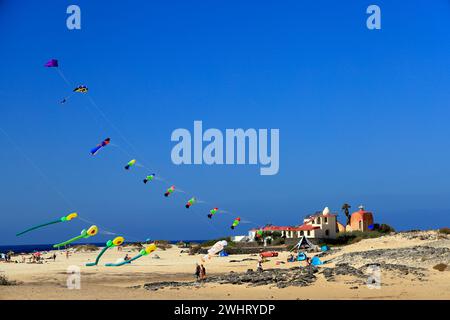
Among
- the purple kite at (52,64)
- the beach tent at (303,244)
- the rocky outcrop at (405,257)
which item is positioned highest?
the purple kite at (52,64)

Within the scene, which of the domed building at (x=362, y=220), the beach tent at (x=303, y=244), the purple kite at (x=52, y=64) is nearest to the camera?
the purple kite at (x=52, y=64)

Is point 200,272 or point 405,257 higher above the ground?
point 405,257

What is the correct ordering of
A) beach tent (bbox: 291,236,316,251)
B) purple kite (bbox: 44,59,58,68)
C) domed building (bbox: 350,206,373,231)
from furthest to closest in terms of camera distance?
domed building (bbox: 350,206,373,231) < beach tent (bbox: 291,236,316,251) < purple kite (bbox: 44,59,58,68)

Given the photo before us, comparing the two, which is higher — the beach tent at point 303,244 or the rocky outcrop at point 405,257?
the rocky outcrop at point 405,257

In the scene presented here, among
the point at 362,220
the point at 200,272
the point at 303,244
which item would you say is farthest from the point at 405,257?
the point at 362,220

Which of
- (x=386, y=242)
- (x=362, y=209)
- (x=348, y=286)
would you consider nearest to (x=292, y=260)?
(x=386, y=242)

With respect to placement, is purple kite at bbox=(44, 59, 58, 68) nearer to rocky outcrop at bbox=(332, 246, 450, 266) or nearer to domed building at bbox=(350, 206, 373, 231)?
rocky outcrop at bbox=(332, 246, 450, 266)

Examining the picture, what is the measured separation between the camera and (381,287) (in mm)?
23578

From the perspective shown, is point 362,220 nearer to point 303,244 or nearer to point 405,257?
point 303,244

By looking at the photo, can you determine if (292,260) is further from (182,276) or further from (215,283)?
(215,283)

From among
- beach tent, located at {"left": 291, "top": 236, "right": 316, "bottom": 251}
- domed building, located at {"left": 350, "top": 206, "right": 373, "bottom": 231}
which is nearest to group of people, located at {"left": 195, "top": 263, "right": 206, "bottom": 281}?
beach tent, located at {"left": 291, "top": 236, "right": 316, "bottom": 251}

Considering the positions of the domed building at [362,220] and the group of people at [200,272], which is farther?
the domed building at [362,220]

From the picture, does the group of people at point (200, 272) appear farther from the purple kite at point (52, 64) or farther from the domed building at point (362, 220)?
the domed building at point (362, 220)

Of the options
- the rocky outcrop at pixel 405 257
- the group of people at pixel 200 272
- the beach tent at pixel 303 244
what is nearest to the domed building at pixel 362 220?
the beach tent at pixel 303 244
